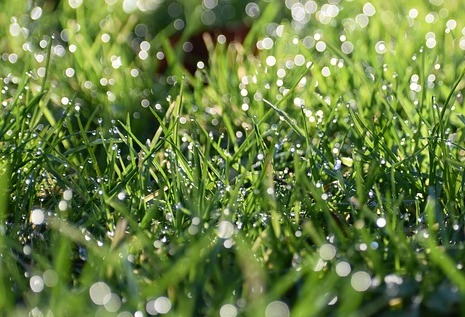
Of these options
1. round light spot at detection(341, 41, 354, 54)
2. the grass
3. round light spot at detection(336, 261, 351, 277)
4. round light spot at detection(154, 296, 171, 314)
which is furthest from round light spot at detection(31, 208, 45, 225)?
round light spot at detection(341, 41, 354, 54)

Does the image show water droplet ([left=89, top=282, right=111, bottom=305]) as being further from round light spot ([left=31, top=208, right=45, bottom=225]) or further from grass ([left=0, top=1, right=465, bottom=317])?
round light spot ([left=31, top=208, right=45, bottom=225])

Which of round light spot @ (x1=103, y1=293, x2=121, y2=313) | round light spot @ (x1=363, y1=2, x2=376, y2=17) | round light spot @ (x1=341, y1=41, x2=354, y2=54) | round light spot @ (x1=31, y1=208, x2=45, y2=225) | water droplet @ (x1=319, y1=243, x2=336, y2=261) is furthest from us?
round light spot @ (x1=363, y1=2, x2=376, y2=17)

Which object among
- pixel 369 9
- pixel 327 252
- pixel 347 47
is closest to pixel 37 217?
pixel 327 252

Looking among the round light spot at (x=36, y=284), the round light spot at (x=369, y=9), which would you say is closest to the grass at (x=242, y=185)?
the round light spot at (x=36, y=284)

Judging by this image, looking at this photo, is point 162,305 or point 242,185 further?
point 242,185

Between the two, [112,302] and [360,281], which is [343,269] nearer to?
[360,281]

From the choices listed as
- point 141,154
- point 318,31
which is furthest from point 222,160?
point 318,31

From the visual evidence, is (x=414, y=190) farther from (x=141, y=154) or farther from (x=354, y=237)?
(x=141, y=154)

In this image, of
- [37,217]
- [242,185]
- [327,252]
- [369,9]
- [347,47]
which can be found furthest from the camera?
[369,9]

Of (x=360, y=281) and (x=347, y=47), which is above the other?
(x=360, y=281)

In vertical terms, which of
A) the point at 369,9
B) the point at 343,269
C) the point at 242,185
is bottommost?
the point at 369,9
